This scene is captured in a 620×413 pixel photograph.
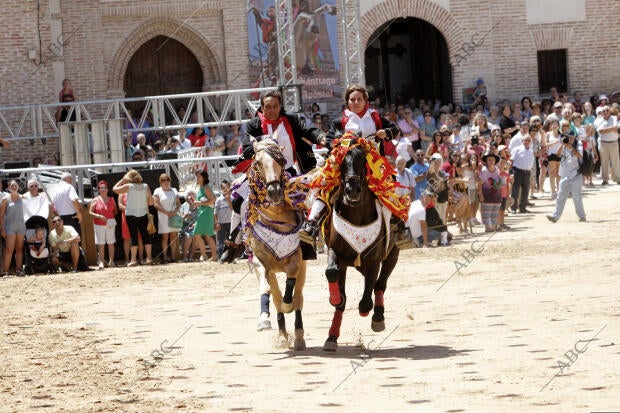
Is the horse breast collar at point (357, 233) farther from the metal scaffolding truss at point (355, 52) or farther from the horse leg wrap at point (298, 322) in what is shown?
the metal scaffolding truss at point (355, 52)

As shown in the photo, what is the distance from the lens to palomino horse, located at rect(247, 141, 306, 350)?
474 inches

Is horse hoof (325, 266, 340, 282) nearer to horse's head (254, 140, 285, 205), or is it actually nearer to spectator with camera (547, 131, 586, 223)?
horse's head (254, 140, 285, 205)

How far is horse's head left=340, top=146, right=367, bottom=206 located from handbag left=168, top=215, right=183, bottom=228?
11564 mm

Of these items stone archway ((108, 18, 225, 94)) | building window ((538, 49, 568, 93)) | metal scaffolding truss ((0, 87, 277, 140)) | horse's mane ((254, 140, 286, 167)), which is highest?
stone archway ((108, 18, 225, 94))

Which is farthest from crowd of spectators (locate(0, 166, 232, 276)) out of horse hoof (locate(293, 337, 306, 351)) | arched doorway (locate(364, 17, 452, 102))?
arched doorway (locate(364, 17, 452, 102))

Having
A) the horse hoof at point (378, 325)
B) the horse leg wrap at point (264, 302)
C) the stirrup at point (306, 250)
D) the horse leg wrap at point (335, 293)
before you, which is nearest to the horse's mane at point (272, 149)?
the stirrup at point (306, 250)

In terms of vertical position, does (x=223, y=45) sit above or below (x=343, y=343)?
above

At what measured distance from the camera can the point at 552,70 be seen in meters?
38.0

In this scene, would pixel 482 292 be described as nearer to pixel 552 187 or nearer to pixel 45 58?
pixel 552 187

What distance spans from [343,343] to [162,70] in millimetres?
25331

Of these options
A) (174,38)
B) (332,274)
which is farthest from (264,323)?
(174,38)

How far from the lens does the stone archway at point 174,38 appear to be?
3528cm

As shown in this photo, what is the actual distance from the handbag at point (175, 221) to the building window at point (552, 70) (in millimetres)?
17573

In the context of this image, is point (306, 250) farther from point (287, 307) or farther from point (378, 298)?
point (378, 298)
